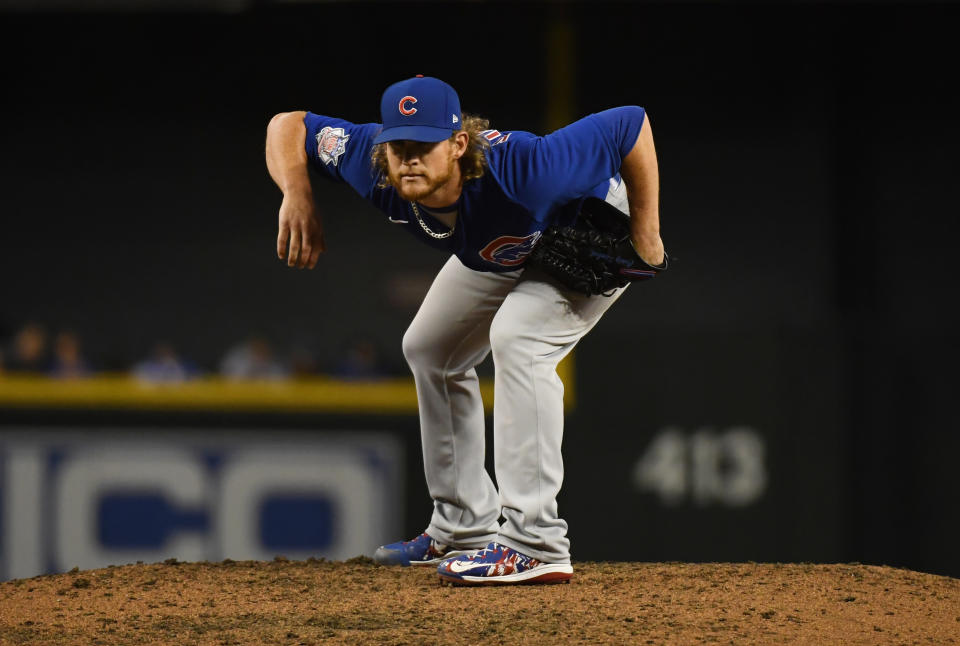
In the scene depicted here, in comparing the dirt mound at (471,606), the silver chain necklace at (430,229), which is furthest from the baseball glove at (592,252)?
the dirt mound at (471,606)

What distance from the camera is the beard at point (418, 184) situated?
11.2 feet

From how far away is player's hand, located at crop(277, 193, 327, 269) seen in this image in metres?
3.69

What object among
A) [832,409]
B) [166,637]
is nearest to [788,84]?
[832,409]

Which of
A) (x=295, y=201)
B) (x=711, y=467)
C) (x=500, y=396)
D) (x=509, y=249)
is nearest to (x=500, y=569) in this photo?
(x=500, y=396)

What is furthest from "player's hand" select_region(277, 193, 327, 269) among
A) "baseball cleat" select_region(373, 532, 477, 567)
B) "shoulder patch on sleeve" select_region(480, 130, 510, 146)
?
"baseball cleat" select_region(373, 532, 477, 567)

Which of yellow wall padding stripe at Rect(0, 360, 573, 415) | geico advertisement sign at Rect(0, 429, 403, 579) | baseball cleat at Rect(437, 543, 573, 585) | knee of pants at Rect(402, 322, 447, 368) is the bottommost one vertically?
geico advertisement sign at Rect(0, 429, 403, 579)

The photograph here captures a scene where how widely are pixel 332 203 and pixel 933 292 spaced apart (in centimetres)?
462

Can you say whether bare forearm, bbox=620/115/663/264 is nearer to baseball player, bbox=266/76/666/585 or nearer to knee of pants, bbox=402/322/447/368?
baseball player, bbox=266/76/666/585

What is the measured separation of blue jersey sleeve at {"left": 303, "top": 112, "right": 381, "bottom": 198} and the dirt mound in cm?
113

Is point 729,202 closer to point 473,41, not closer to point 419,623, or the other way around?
point 473,41

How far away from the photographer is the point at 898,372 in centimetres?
868

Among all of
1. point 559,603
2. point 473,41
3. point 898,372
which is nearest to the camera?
point 559,603

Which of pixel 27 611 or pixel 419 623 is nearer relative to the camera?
pixel 419 623

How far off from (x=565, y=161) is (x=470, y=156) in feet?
0.82
